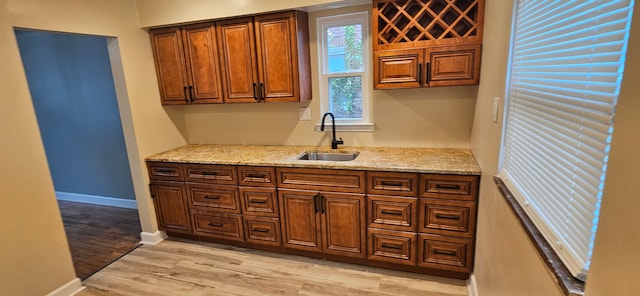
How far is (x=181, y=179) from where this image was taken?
286cm

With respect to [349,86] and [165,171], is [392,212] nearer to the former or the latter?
[349,86]

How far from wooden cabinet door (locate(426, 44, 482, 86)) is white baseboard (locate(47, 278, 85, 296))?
3054 millimetres

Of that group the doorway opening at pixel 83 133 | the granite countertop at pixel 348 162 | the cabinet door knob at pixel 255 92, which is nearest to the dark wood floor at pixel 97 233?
the doorway opening at pixel 83 133

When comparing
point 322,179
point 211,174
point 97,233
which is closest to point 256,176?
point 211,174

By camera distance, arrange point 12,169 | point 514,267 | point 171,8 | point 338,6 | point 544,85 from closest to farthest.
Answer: point 544,85
point 514,267
point 12,169
point 338,6
point 171,8

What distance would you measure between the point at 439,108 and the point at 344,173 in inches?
39.0

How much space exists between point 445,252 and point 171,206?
2437 millimetres

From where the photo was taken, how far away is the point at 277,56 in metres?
2.63

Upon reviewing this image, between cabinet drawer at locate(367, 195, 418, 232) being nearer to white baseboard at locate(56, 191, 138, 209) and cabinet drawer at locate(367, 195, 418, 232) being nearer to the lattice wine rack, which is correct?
the lattice wine rack

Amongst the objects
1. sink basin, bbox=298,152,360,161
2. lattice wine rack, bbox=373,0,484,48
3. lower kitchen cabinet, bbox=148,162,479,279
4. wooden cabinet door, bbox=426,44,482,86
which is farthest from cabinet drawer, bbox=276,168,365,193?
lattice wine rack, bbox=373,0,484,48

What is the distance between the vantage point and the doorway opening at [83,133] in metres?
3.49

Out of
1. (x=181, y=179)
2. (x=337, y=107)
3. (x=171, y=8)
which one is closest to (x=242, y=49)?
(x=171, y=8)

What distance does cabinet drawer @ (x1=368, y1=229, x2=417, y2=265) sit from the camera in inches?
90.2

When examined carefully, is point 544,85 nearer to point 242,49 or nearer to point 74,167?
point 242,49
